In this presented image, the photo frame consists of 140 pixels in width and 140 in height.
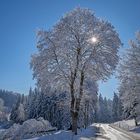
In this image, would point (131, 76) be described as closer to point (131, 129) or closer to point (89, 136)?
point (89, 136)

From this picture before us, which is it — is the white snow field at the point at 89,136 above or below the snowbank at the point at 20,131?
below

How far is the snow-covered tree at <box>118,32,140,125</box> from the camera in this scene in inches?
1161

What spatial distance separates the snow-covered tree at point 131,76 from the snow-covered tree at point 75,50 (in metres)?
4.33

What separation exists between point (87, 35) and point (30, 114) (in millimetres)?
77670

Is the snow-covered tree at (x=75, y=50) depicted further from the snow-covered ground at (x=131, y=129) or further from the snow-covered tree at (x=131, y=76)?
the snow-covered ground at (x=131, y=129)

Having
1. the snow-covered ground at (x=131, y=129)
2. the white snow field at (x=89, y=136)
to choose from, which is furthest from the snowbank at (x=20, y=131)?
the snow-covered ground at (x=131, y=129)

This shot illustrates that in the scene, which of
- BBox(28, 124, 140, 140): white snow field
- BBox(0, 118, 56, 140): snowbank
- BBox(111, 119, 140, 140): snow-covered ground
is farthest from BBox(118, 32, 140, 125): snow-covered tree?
BBox(0, 118, 56, 140): snowbank

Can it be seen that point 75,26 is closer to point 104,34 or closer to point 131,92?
point 104,34

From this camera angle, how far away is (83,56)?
2612 cm

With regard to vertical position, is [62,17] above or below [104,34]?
above

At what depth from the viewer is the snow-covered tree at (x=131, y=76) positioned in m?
29.5

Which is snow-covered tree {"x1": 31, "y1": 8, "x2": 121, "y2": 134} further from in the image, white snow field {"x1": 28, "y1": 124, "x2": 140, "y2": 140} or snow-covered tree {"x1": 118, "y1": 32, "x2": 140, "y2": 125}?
snow-covered tree {"x1": 118, "y1": 32, "x2": 140, "y2": 125}

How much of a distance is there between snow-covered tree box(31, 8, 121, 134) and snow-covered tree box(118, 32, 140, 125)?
4.33 meters

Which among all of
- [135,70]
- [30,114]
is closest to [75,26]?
[135,70]
